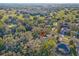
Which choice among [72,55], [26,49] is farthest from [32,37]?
[72,55]

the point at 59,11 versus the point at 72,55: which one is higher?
the point at 59,11

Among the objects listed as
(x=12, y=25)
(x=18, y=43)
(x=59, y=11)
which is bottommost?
(x=18, y=43)

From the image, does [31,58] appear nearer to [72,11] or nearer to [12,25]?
[12,25]

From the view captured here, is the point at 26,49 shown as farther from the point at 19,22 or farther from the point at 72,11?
the point at 72,11

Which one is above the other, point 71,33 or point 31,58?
point 71,33

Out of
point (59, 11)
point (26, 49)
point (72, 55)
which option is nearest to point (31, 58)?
point (26, 49)

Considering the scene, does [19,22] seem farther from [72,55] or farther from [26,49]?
[72,55]

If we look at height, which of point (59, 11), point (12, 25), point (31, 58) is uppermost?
point (59, 11)
